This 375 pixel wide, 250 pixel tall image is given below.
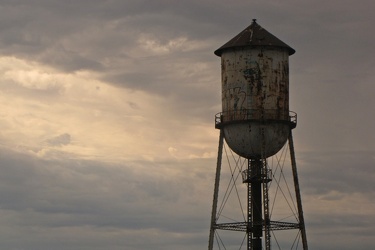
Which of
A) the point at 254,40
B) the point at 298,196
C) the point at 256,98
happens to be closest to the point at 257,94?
the point at 256,98

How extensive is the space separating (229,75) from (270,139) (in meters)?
5.45

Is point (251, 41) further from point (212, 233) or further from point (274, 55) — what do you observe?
point (212, 233)

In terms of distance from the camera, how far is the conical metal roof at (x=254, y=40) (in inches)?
7416

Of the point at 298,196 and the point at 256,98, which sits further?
the point at 298,196

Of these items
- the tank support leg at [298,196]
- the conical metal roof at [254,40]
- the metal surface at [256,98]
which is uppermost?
the conical metal roof at [254,40]

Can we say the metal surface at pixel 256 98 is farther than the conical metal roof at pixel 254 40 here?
No

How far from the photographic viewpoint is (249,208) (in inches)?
7495

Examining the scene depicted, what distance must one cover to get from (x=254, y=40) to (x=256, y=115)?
5372 millimetres

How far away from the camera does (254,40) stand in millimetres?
188625

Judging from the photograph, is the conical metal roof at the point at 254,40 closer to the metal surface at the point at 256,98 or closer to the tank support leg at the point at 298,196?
the metal surface at the point at 256,98

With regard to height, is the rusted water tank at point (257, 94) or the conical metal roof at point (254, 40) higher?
the conical metal roof at point (254, 40)

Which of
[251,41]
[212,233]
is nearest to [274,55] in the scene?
[251,41]

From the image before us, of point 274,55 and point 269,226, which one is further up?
point 274,55

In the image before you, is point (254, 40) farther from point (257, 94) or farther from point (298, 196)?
point (298, 196)
